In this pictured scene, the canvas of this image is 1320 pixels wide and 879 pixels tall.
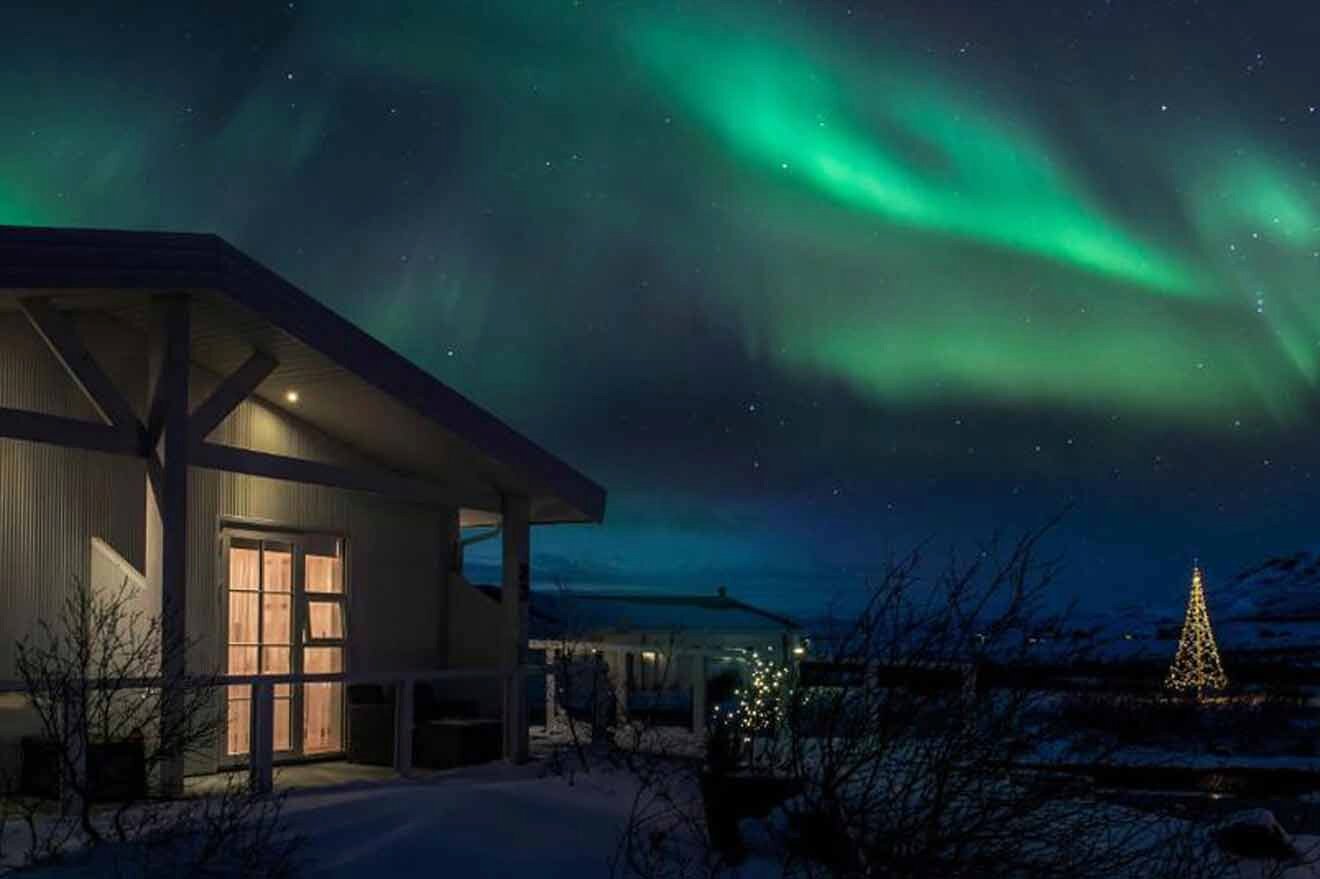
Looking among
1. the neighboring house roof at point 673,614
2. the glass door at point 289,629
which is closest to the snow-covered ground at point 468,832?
the glass door at point 289,629

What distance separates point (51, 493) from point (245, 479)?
2267 mm

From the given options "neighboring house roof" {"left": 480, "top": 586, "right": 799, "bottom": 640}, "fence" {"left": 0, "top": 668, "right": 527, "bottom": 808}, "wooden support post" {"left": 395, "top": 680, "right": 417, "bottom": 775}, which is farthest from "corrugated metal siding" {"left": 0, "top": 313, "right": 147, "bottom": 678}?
"neighboring house roof" {"left": 480, "top": 586, "right": 799, "bottom": 640}

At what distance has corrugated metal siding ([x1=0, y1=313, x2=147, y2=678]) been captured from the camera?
464 inches

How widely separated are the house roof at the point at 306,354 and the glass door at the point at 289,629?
1.18 metres

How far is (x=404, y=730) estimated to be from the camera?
44.4ft

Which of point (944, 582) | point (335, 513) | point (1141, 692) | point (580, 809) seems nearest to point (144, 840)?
point (580, 809)

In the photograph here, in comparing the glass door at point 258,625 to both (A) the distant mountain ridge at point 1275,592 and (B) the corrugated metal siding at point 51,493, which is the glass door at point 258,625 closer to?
(B) the corrugated metal siding at point 51,493

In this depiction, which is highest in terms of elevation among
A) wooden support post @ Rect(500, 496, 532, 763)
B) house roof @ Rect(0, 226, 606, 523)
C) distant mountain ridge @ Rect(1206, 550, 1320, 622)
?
house roof @ Rect(0, 226, 606, 523)

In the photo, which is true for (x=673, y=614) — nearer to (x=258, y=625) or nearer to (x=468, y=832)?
(x=258, y=625)

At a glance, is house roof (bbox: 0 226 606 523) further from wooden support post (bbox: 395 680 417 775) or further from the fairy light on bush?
the fairy light on bush

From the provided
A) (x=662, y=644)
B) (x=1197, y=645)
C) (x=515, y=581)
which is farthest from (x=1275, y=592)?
(x=515, y=581)

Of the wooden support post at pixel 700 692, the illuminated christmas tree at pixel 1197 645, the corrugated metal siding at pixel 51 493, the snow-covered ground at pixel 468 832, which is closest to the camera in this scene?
the snow-covered ground at pixel 468 832

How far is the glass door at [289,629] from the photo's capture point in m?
14.2

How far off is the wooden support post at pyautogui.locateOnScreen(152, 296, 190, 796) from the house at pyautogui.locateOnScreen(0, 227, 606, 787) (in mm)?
16
